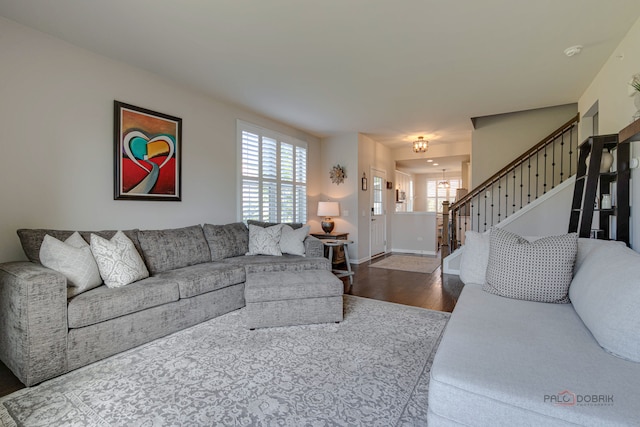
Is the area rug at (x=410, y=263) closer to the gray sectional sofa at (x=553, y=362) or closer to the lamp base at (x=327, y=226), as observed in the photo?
the lamp base at (x=327, y=226)

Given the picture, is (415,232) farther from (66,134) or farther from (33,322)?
(33,322)

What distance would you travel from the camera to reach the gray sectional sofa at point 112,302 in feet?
6.26

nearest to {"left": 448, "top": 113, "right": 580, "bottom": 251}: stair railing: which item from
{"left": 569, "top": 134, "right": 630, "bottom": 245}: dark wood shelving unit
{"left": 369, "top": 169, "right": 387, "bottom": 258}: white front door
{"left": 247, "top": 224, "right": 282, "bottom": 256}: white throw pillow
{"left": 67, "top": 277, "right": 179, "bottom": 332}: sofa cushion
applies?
{"left": 369, "top": 169, "right": 387, "bottom": 258}: white front door

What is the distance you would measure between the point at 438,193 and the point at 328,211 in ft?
25.0

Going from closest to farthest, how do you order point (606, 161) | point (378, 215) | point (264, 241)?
1. point (606, 161)
2. point (264, 241)
3. point (378, 215)

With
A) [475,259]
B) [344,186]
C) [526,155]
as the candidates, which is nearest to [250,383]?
[475,259]

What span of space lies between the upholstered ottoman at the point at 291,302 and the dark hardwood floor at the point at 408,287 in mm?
1070

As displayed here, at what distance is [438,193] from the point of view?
1188 centimetres

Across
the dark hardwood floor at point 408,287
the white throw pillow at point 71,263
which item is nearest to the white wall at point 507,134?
the dark hardwood floor at point 408,287

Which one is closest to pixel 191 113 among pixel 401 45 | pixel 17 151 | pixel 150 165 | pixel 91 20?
pixel 150 165

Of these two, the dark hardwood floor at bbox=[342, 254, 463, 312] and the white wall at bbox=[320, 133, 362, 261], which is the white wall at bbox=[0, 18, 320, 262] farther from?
the white wall at bbox=[320, 133, 362, 261]

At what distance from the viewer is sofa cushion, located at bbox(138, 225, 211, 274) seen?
120 inches

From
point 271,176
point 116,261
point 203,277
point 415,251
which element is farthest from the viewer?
point 415,251

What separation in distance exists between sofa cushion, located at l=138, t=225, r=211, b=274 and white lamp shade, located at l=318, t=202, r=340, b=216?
2610 millimetres
